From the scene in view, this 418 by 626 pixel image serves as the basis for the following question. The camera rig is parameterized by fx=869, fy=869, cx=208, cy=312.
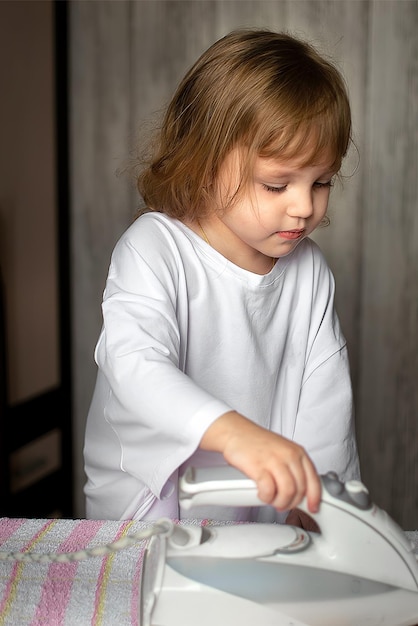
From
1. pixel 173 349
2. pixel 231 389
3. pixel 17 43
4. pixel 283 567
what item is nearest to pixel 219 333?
pixel 231 389

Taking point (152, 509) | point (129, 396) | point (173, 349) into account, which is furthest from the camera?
point (152, 509)

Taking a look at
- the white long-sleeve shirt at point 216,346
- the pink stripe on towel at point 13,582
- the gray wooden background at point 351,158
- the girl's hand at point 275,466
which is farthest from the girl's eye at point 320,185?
the gray wooden background at point 351,158

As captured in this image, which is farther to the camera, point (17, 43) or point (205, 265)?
point (17, 43)

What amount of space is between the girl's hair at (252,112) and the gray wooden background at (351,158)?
1033 mm

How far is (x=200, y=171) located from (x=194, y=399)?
15.5 inches

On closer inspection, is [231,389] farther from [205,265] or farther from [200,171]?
[200,171]

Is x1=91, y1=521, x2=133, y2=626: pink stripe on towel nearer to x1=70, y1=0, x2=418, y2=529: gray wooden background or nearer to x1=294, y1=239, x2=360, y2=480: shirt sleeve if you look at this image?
x1=294, y1=239, x2=360, y2=480: shirt sleeve

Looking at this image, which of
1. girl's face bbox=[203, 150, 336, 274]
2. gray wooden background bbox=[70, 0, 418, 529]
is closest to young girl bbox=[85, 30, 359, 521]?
girl's face bbox=[203, 150, 336, 274]

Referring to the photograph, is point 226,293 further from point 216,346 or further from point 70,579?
point 70,579

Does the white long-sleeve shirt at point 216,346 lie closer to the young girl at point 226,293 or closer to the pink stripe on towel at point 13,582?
the young girl at point 226,293

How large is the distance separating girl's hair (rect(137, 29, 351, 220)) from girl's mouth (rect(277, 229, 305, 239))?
8 cm

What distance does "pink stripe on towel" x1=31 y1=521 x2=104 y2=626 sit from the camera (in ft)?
2.59

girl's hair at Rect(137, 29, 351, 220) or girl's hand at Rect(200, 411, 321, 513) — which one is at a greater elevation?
girl's hair at Rect(137, 29, 351, 220)

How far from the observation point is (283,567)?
767 millimetres
